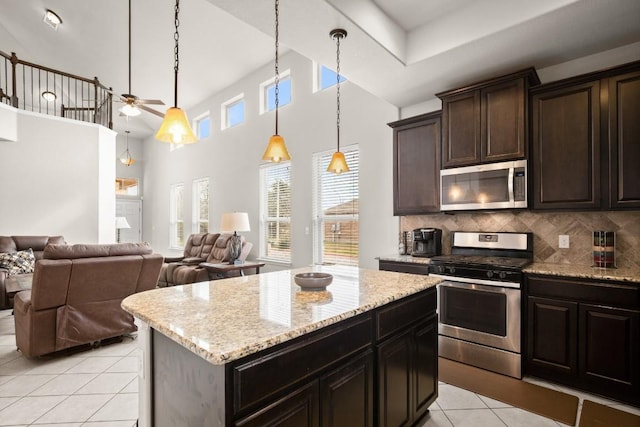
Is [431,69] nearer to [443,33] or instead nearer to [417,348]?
[443,33]

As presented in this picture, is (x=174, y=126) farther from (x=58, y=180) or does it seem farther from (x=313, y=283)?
(x=58, y=180)

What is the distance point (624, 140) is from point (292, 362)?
2.95m

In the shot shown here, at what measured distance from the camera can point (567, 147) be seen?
2740 mm

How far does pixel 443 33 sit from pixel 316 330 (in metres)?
2.75

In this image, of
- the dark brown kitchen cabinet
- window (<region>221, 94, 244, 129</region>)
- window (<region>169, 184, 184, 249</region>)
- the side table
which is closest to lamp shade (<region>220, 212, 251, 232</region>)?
the side table

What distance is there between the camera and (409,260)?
3.37 meters

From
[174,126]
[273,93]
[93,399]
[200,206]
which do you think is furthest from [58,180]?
[174,126]

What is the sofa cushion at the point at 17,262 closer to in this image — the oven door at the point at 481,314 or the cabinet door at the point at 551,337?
the oven door at the point at 481,314

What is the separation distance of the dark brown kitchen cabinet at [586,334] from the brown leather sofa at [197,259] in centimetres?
435

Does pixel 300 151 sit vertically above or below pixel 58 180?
above

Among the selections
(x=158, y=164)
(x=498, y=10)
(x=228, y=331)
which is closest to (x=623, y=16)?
(x=498, y=10)

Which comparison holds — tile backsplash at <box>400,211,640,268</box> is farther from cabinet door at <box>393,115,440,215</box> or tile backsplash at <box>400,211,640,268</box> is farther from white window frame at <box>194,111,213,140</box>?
white window frame at <box>194,111,213,140</box>

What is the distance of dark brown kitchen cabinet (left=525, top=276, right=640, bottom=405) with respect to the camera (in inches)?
89.4

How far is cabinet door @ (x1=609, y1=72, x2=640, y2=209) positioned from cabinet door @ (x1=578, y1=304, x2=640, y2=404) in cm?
84
